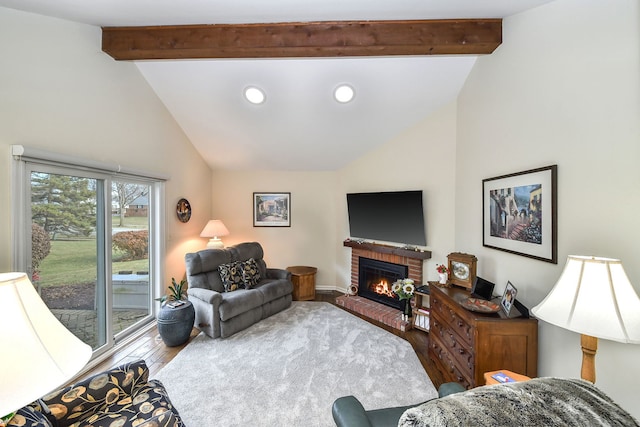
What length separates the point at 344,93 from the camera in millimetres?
3369

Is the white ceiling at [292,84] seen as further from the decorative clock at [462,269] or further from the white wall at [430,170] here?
the decorative clock at [462,269]

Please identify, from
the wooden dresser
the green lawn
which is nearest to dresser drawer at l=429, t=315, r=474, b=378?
the wooden dresser

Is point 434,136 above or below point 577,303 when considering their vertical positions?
above

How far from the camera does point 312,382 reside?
8.05 ft

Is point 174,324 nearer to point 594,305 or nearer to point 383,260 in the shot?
point 383,260

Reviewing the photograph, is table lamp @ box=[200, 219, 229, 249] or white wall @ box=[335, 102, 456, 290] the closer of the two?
white wall @ box=[335, 102, 456, 290]

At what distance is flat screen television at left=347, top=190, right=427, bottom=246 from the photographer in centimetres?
373

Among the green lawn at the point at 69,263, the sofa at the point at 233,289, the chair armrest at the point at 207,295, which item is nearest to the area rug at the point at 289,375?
the sofa at the point at 233,289

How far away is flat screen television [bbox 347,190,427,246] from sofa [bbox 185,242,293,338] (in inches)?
59.7

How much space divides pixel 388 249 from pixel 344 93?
2.31 m

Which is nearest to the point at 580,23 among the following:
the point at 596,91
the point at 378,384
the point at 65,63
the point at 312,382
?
the point at 596,91

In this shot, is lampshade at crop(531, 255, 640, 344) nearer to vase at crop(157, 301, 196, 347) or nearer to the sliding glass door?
vase at crop(157, 301, 196, 347)

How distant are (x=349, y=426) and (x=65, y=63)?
3.51 m

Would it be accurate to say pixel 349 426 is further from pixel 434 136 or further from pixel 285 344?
pixel 434 136
